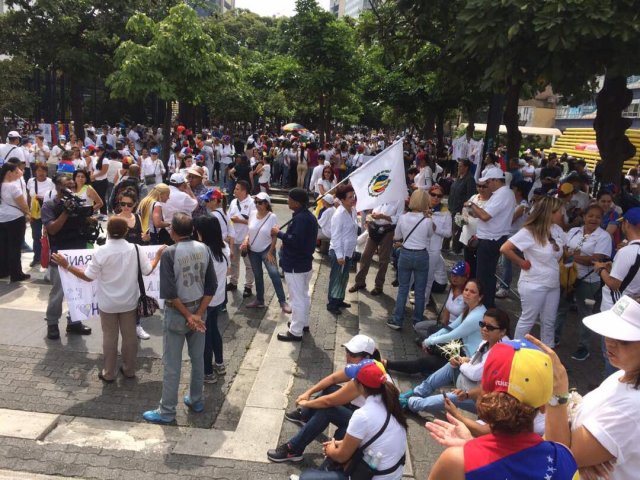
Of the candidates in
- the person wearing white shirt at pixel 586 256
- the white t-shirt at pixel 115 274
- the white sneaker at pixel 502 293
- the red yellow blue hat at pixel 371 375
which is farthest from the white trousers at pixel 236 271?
the red yellow blue hat at pixel 371 375

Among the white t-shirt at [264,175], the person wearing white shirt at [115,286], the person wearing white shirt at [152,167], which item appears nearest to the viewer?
the person wearing white shirt at [115,286]

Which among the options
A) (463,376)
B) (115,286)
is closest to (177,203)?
(115,286)

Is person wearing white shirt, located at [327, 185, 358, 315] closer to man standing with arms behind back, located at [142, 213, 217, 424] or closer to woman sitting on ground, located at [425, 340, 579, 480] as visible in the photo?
man standing with arms behind back, located at [142, 213, 217, 424]

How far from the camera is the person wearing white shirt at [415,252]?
677 centimetres

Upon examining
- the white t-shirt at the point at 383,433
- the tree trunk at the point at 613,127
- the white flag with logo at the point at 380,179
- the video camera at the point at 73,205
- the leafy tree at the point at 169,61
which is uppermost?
the leafy tree at the point at 169,61

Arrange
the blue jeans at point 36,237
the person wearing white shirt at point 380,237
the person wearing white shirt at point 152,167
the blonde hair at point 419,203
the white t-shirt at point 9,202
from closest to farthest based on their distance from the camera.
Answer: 1. the blonde hair at point 419,203
2. the white t-shirt at point 9,202
3. the person wearing white shirt at point 380,237
4. the blue jeans at point 36,237
5. the person wearing white shirt at point 152,167

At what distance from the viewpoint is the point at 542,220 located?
5375 mm

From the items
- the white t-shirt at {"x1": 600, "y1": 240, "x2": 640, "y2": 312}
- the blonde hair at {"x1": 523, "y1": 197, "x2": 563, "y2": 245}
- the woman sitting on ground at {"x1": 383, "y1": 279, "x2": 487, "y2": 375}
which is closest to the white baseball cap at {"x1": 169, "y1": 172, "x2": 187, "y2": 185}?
the woman sitting on ground at {"x1": 383, "y1": 279, "x2": 487, "y2": 375}

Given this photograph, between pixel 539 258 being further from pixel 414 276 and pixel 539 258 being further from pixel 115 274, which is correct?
pixel 115 274

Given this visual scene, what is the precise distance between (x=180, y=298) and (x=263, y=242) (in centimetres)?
274

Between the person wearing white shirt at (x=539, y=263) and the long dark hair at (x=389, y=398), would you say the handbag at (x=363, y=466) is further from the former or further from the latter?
the person wearing white shirt at (x=539, y=263)

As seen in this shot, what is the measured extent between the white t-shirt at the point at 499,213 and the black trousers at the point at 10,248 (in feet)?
22.2

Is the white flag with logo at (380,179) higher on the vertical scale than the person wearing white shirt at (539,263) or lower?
higher

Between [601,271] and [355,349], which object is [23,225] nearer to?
[355,349]
